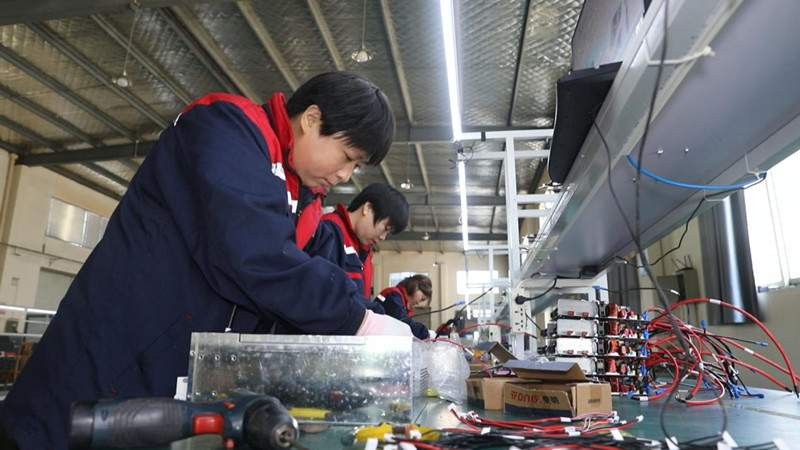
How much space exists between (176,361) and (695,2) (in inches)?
32.1

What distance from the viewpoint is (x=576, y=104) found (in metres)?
1.03

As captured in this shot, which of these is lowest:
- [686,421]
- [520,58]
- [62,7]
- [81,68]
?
[686,421]

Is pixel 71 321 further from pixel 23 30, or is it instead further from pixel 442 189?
pixel 442 189

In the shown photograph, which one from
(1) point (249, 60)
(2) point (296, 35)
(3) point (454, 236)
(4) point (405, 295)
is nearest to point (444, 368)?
(4) point (405, 295)

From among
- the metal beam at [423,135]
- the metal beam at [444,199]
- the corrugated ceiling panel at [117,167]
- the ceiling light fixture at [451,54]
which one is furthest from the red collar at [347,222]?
the corrugated ceiling panel at [117,167]

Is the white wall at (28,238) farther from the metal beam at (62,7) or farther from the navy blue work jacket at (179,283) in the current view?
the navy blue work jacket at (179,283)

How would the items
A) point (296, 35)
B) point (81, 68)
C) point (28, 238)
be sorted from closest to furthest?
point (296, 35) → point (81, 68) → point (28, 238)

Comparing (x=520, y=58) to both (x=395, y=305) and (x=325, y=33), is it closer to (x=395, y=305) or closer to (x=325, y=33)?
(x=325, y=33)

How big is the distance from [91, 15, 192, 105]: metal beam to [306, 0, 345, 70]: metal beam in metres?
1.75

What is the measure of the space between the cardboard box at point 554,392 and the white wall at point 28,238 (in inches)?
342

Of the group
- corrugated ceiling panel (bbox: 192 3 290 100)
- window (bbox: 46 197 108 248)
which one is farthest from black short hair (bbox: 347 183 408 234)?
window (bbox: 46 197 108 248)

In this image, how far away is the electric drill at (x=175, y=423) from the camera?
544 millimetres

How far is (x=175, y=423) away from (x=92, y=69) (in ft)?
18.9

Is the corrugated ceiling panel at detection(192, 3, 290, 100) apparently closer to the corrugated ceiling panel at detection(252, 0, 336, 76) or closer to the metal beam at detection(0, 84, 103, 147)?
the corrugated ceiling panel at detection(252, 0, 336, 76)
